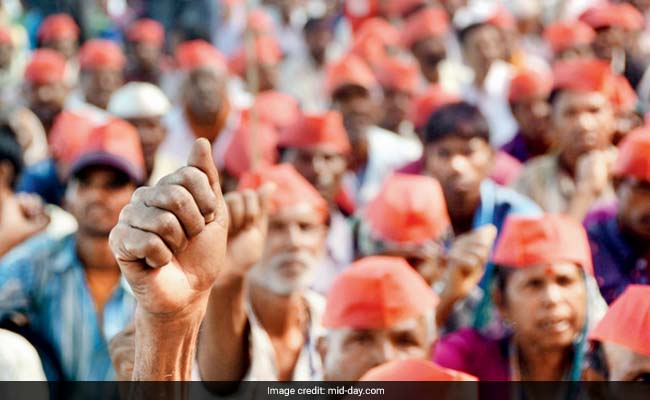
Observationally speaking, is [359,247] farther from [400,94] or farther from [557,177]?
[400,94]

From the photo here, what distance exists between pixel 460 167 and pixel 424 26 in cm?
393

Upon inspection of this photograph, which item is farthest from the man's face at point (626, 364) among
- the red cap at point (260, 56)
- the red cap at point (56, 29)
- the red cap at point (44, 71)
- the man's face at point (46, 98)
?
the red cap at point (56, 29)

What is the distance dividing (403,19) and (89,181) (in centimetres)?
566

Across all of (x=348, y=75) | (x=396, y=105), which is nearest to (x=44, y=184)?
(x=348, y=75)

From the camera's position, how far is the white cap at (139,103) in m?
6.90

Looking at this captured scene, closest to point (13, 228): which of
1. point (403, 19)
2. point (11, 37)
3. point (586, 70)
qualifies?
point (586, 70)

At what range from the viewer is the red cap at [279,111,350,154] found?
608 centimetres

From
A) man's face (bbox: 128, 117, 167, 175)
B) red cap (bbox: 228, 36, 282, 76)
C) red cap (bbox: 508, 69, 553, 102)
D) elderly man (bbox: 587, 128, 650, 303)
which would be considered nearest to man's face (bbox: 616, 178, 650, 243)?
elderly man (bbox: 587, 128, 650, 303)

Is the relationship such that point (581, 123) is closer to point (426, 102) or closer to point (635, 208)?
point (635, 208)

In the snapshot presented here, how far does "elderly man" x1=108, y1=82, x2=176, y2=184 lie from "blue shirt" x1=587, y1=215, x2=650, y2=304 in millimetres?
2673

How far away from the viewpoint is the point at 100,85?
28.3 feet

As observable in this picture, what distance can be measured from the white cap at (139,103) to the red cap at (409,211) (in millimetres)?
2152

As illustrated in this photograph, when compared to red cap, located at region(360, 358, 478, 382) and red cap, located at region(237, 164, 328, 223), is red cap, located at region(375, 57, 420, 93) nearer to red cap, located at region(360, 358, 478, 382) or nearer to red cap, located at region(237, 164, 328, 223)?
red cap, located at region(237, 164, 328, 223)

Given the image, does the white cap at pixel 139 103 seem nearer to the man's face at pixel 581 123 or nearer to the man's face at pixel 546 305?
the man's face at pixel 581 123
